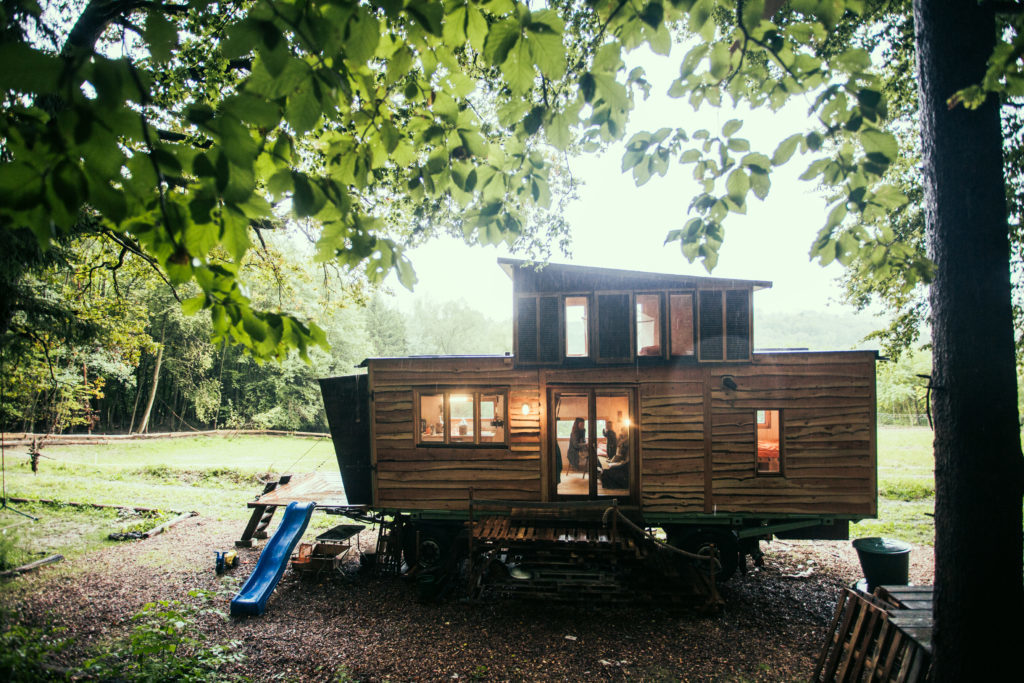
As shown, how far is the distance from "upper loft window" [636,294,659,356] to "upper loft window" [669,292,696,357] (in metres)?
0.25

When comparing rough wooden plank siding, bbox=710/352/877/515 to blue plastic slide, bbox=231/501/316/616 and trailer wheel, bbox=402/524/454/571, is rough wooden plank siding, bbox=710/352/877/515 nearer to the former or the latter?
trailer wheel, bbox=402/524/454/571

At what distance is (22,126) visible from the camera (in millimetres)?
1269

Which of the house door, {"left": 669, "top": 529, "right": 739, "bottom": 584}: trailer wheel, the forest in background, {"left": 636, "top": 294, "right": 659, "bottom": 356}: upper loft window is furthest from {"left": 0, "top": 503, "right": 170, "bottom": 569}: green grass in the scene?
{"left": 636, "top": 294, "right": 659, "bottom": 356}: upper loft window

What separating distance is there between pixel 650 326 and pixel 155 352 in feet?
75.9

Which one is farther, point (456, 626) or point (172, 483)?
point (172, 483)

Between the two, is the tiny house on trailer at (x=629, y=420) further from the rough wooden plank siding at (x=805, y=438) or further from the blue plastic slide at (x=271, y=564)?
the blue plastic slide at (x=271, y=564)

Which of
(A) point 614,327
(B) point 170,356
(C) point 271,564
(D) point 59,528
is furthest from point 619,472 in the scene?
(B) point 170,356

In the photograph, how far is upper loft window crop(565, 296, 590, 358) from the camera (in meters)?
9.38

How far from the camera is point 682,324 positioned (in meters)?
9.15

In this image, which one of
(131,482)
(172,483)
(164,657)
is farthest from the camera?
(172,483)

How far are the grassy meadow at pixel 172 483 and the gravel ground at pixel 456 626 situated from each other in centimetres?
261

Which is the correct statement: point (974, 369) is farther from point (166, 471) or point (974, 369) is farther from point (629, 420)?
point (166, 471)

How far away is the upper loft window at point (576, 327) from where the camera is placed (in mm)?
9383

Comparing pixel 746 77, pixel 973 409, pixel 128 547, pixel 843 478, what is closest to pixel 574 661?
pixel 973 409
